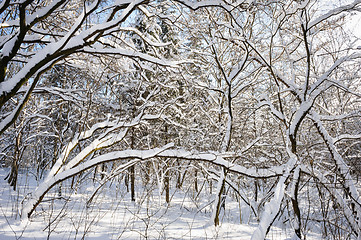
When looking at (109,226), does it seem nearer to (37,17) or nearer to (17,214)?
(17,214)

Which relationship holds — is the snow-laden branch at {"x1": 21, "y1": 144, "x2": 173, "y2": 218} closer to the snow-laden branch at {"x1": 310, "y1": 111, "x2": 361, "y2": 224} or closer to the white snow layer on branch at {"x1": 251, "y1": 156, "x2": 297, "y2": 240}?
the white snow layer on branch at {"x1": 251, "y1": 156, "x2": 297, "y2": 240}

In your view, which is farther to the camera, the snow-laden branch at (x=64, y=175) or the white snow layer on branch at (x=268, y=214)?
the snow-laden branch at (x=64, y=175)

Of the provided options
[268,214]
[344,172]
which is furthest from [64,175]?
[344,172]

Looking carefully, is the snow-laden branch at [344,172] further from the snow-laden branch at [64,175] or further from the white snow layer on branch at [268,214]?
the snow-laden branch at [64,175]

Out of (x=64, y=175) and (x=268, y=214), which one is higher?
(x=64, y=175)

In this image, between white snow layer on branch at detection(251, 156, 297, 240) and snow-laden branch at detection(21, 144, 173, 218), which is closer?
white snow layer on branch at detection(251, 156, 297, 240)

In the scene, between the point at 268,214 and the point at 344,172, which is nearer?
the point at 268,214

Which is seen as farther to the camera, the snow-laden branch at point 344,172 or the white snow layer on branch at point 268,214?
the snow-laden branch at point 344,172

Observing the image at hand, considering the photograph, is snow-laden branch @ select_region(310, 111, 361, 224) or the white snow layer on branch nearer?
the white snow layer on branch

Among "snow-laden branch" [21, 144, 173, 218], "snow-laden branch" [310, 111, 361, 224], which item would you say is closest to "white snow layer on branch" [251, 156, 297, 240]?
"snow-laden branch" [310, 111, 361, 224]

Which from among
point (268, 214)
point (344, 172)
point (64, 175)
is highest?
point (344, 172)

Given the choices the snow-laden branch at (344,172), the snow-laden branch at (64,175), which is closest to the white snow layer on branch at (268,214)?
the snow-laden branch at (344,172)

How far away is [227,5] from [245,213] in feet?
25.6

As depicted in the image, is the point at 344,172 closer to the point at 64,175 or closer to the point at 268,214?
the point at 268,214
